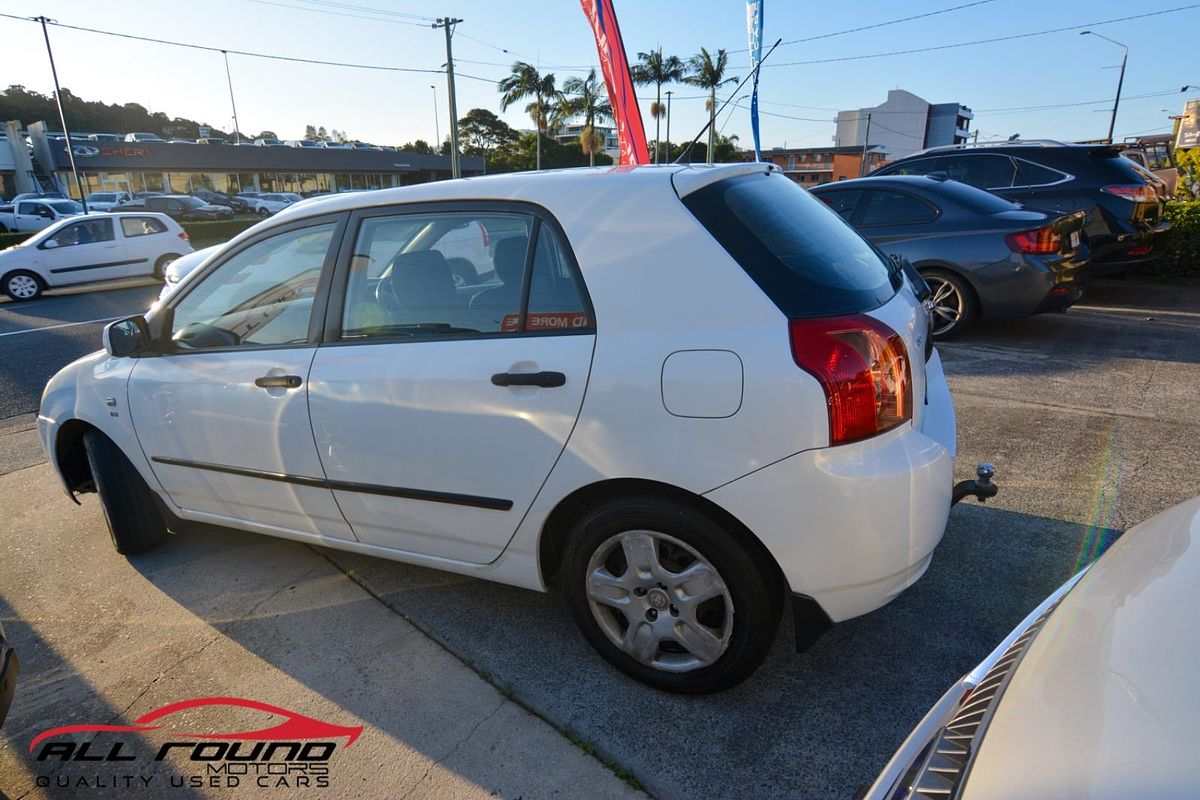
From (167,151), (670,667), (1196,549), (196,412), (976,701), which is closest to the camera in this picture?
(976,701)

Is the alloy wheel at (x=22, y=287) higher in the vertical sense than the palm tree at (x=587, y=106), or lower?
lower

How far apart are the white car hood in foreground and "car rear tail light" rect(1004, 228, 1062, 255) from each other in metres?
5.22

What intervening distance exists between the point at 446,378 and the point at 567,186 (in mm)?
747

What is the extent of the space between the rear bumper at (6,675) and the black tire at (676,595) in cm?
157

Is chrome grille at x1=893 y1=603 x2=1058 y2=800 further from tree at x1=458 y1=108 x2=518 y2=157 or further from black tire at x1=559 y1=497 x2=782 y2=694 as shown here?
tree at x1=458 y1=108 x2=518 y2=157

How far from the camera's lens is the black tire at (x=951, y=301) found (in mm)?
6398

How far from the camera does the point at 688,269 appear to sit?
2.10 m

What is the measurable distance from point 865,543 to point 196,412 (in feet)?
8.58

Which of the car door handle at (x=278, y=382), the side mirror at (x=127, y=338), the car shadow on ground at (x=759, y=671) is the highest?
the side mirror at (x=127, y=338)

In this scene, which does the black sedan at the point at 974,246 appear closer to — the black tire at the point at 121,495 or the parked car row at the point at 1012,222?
the parked car row at the point at 1012,222

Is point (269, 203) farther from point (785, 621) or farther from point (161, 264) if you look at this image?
point (785, 621)

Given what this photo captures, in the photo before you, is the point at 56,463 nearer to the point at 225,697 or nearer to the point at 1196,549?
the point at 225,697

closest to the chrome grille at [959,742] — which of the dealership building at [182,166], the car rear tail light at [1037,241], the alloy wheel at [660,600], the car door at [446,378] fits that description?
the alloy wheel at [660,600]

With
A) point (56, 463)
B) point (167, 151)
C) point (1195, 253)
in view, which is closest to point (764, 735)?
point (56, 463)
